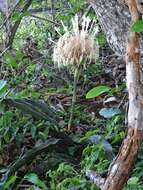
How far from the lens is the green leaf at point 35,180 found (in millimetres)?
1786

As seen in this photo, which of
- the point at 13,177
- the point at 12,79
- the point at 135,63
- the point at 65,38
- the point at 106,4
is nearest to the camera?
the point at 135,63

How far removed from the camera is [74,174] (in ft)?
6.08

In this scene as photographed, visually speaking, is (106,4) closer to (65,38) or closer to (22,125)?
(65,38)

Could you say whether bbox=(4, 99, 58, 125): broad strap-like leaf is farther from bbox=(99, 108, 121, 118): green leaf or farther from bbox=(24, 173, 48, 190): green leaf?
bbox=(24, 173, 48, 190): green leaf

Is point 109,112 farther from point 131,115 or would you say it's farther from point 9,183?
point 131,115

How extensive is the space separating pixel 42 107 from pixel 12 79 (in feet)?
2.21

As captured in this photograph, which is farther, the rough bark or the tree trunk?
the rough bark

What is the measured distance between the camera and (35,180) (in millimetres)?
1819

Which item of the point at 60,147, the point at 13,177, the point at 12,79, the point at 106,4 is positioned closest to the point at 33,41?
the point at 12,79

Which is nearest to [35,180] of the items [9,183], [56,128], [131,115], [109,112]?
[9,183]

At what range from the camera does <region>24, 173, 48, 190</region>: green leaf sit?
5.86ft

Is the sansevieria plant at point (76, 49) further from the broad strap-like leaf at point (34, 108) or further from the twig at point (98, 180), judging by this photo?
the twig at point (98, 180)

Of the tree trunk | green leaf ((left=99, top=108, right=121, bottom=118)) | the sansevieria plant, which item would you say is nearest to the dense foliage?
green leaf ((left=99, top=108, right=121, bottom=118))

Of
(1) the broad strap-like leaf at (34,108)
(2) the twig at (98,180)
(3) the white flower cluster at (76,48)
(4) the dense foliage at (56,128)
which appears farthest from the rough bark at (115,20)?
(1) the broad strap-like leaf at (34,108)
